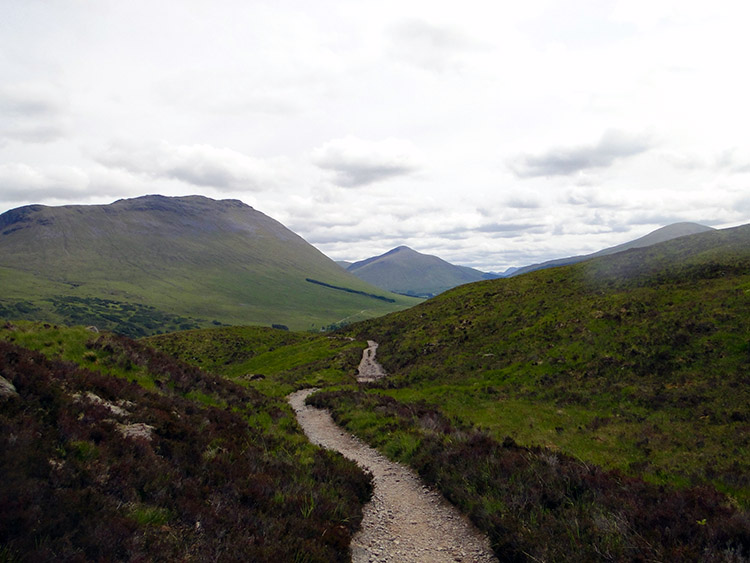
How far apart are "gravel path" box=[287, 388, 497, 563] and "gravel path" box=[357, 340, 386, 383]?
2815 centimetres

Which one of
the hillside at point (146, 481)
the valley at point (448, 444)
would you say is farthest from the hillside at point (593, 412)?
the hillside at point (146, 481)

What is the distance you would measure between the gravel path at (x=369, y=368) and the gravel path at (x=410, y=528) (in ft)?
92.4

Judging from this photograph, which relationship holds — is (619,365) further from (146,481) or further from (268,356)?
(268,356)

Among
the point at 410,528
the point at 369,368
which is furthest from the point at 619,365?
the point at 369,368

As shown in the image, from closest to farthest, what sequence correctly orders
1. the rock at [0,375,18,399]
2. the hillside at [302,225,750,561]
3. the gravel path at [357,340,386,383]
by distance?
the rock at [0,375,18,399] → the hillside at [302,225,750,561] → the gravel path at [357,340,386,383]

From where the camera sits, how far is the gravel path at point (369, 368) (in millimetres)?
43800

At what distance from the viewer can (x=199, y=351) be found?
81875mm

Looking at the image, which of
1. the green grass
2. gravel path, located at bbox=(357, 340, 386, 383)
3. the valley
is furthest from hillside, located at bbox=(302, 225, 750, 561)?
the green grass

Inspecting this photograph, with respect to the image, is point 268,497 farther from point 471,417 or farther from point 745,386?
point 745,386

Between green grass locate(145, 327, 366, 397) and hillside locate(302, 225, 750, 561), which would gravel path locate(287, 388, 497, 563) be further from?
green grass locate(145, 327, 366, 397)

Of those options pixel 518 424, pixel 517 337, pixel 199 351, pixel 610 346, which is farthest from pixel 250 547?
pixel 199 351

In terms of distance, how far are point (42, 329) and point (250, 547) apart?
695 inches

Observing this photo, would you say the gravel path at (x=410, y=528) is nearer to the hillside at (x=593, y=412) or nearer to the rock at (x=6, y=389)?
the hillside at (x=593, y=412)

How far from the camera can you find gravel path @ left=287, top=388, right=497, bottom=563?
30.5 feet
